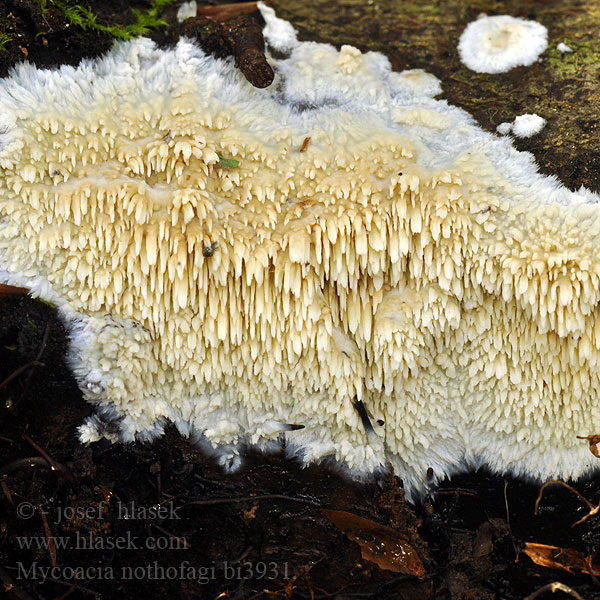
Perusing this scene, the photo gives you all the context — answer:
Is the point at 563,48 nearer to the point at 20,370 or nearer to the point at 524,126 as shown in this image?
the point at 524,126

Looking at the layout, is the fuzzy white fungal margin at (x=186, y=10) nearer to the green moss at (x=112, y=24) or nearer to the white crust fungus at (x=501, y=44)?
the green moss at (x=112, y=24)

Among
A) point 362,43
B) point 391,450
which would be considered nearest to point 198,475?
point 391,450

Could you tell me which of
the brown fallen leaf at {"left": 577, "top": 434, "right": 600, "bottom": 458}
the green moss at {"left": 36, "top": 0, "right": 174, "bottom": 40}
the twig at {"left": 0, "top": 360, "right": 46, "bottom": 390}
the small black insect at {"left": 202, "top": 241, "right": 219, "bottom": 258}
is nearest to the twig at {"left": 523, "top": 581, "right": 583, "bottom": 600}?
the brown fallen leaf at {"left": 577, "top": 434, "right": 600, "bottom": 458}

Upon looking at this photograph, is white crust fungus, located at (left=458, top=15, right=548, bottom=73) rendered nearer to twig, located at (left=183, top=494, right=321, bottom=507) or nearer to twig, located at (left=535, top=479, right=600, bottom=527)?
twig, located at (left=535, top=479, right=600, bottom=527)

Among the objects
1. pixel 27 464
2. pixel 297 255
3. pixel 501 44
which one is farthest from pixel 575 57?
pixel 27 464
